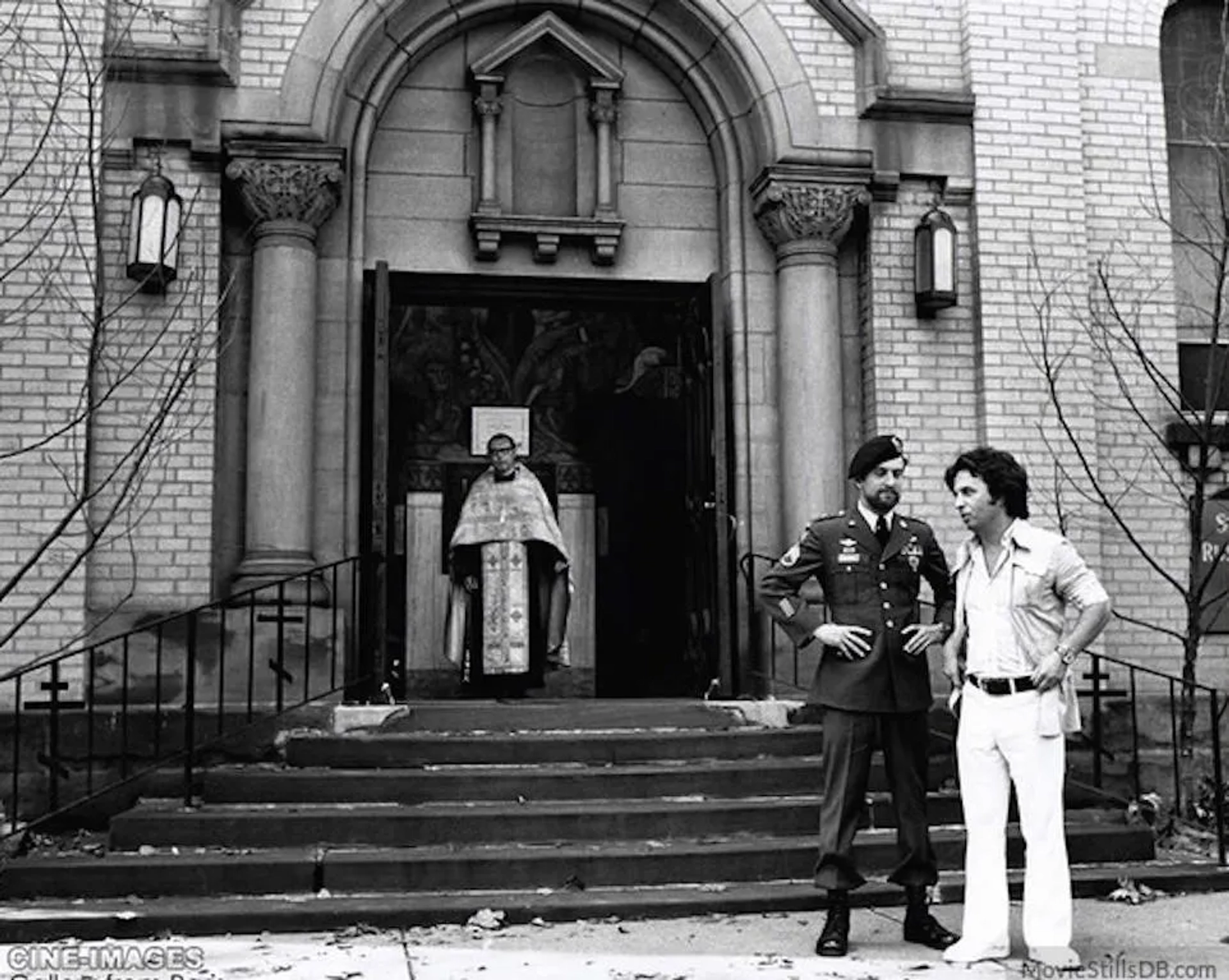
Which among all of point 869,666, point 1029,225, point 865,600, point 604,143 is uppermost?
point 604,143

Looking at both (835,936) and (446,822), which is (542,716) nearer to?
(446,822)

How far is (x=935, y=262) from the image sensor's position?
33.5 feet

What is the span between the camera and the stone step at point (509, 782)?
7664 mm

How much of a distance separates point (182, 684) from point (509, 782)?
2.45 m

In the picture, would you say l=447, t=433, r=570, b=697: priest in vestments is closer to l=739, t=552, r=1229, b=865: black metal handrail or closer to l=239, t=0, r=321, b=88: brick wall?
l=739, t=552, r=1229, b=865: black metal handrail

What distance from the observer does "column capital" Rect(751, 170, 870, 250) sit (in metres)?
10.3

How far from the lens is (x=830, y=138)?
10430 millimetres

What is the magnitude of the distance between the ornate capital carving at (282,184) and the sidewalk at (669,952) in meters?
5.13

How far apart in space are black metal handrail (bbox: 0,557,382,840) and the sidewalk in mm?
2411

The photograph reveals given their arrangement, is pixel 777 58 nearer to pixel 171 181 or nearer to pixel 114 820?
pixel 171 181

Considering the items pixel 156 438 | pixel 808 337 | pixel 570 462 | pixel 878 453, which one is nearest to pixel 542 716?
pixel 156 438

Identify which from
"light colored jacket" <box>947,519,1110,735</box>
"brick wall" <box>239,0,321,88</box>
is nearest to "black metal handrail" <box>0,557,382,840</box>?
"brick wall" <box>239,0,321,88</box>

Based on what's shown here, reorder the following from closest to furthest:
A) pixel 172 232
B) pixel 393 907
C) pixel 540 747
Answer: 1. pixel 393 907
2. pixel 540 747
3. pixel 172 232

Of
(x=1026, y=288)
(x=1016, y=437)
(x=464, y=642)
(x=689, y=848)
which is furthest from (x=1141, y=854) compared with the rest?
(x=464, y=642)
